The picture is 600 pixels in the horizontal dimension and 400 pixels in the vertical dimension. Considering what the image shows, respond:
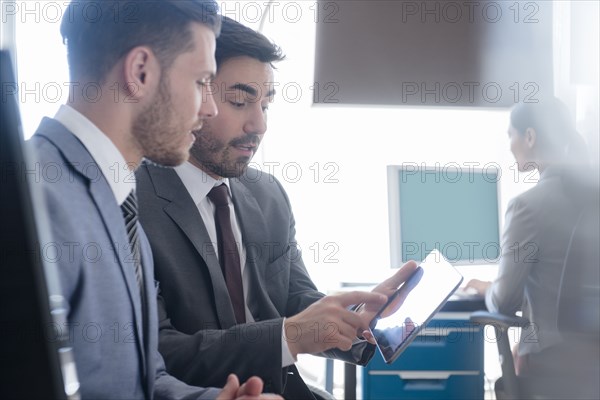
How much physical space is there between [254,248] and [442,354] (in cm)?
122

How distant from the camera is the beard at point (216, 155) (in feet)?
5.15

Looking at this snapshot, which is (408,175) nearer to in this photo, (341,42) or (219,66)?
(341,42)

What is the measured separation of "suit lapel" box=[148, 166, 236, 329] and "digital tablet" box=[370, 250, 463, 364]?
0.31m

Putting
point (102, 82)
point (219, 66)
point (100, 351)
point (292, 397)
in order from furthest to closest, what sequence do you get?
point (219, 66) → point (292, 397) → point (102, 82) → point (100, 351)

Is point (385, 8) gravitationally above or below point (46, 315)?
above

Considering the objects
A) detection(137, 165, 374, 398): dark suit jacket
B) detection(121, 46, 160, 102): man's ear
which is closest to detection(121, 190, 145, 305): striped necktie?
detection(121, 46, 160, 102): man's ear

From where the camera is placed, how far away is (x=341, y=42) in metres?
2.90

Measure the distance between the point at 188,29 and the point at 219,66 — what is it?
52 cm

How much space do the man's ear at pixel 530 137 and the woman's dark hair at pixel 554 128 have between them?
0.01 m

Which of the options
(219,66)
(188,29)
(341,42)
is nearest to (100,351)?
(188,29)

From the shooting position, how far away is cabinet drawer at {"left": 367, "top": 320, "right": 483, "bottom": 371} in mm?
2482

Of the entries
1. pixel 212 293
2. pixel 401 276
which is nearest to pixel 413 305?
pixel 401 276

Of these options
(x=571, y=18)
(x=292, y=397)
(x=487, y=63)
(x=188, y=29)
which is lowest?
(x=292, y=397)

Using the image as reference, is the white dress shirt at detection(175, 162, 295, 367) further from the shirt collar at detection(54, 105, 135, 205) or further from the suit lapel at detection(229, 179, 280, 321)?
the shirt collar at detection(54, 105, 135, 205)
